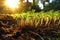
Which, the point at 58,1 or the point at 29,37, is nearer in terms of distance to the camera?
the point at 29,37

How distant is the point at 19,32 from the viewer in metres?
6.05

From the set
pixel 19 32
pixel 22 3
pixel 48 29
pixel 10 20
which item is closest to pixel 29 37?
pixel 19 32

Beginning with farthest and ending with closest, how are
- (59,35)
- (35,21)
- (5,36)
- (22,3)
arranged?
(22,3), (35,21), (59,35), (5,36)

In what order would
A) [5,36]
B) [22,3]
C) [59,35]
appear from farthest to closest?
[22,3] → [59,35] → [5,36]

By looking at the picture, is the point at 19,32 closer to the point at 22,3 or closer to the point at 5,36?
the point at 5,36

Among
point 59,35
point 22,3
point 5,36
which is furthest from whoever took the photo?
point 22,3

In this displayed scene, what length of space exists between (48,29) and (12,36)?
1.12 meters

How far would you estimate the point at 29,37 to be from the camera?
5910 mm

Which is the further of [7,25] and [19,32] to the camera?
[7,25]

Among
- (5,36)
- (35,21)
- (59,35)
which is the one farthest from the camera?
(35,21)

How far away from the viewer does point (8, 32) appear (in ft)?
20.0

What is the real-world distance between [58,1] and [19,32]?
14.5ft

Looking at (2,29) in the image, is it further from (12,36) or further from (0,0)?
(0,0)

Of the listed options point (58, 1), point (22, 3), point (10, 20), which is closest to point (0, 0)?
point (22, 3)
